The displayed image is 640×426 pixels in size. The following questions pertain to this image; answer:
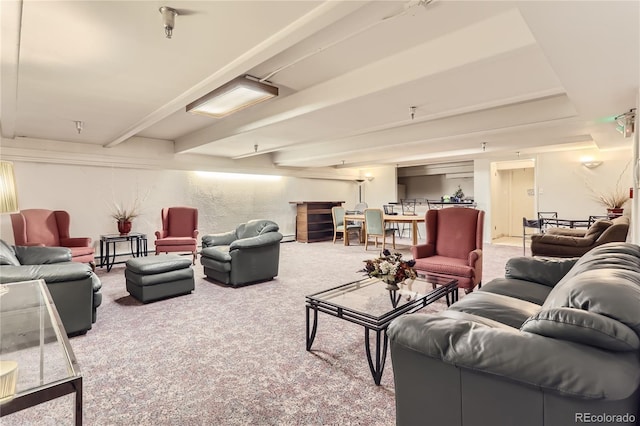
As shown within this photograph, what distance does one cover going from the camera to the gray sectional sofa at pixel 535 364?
0.95 metres

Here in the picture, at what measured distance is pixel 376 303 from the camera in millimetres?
2469

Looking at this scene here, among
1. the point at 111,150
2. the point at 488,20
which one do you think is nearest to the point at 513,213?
the point at 488,20

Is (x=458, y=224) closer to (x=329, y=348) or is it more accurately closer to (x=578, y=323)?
(x=329, y=348)

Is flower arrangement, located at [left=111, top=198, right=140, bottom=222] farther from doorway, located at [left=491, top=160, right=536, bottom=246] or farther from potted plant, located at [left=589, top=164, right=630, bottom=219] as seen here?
potted plant, located at [left=589, top=164, right=630, bottom=219]

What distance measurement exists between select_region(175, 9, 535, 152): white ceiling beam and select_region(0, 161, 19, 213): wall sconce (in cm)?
245

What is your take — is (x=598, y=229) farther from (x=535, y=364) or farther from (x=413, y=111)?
(x=535, y=364)

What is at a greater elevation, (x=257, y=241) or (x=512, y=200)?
(x=512, y=200)

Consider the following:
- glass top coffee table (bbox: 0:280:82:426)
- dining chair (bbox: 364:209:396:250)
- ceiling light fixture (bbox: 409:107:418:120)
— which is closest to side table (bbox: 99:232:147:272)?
glass top coffee table (bbox: 0:280:82:426)

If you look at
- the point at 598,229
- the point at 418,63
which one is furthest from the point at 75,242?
the point at 598,229

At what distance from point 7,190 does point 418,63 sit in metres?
2.90

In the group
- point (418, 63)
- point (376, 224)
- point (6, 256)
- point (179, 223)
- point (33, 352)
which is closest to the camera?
point (33, 352)

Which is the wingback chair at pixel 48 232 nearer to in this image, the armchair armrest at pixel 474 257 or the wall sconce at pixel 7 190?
the wall sconce at pixel 7 190

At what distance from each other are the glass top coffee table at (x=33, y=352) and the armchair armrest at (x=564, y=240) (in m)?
5.30

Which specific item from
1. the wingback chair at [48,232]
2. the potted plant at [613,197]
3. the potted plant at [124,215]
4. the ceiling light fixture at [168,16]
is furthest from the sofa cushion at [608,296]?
the potted plant at [613,197]
